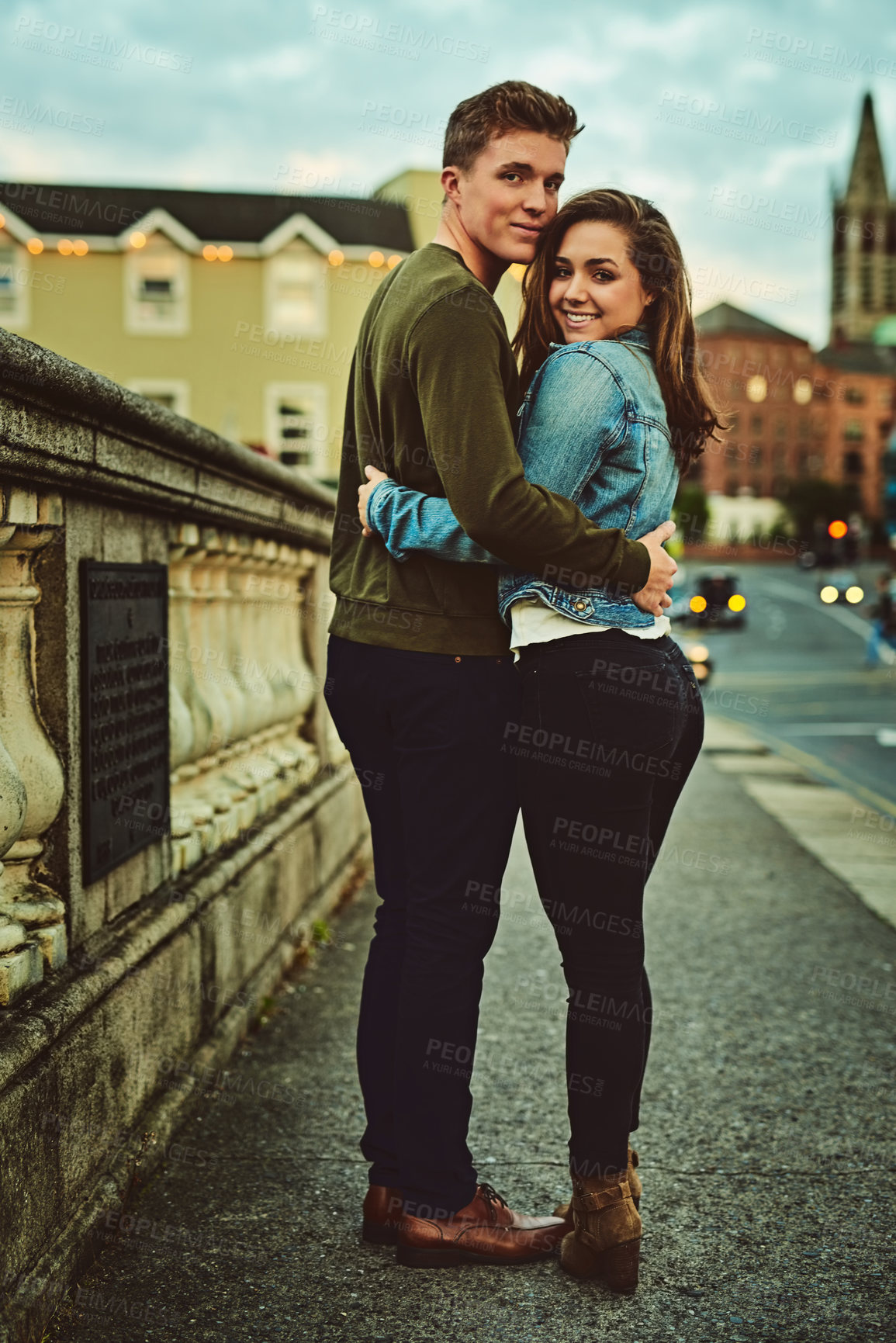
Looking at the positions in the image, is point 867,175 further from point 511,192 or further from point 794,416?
point 511,192

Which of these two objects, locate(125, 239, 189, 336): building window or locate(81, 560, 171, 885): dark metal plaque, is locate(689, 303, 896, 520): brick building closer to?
locate(125, 239, 189, 336): building window

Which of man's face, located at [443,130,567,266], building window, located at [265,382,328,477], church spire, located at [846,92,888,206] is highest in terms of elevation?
church spire, located at [846,92,888,206]

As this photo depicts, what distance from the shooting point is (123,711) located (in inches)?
111

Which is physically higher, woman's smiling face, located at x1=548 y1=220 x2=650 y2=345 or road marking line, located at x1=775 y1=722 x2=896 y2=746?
woman's smiling face, located at x1=548 y1=220 x2=650 y2=345

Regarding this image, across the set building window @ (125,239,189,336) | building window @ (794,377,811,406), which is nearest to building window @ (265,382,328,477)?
building window @ (125,239,189,336)

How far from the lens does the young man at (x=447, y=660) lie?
2.30m

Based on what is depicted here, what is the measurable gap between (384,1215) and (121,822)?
3.22 feet

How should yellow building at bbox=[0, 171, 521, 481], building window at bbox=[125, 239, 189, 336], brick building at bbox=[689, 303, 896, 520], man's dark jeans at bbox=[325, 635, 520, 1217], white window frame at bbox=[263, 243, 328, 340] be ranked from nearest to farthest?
man's dark jeans at bbox=[325, 635, 520, 1217], yellow building at bbox=[0, 171, 521, 481], building window at bbox=[125, 239, 189, 336], white window frame at bbox=[263, 243, 328, 340], brick building at bbox=[689, 303, 896, 520]

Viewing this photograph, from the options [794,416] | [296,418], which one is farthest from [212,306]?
[794,416]

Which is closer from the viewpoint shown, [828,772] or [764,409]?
[828,772]

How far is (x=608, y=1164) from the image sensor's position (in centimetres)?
239

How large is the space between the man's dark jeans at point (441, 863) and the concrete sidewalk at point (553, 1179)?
253 mm

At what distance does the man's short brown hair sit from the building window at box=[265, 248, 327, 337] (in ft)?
98.0

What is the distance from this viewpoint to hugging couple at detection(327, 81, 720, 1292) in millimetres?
2283
